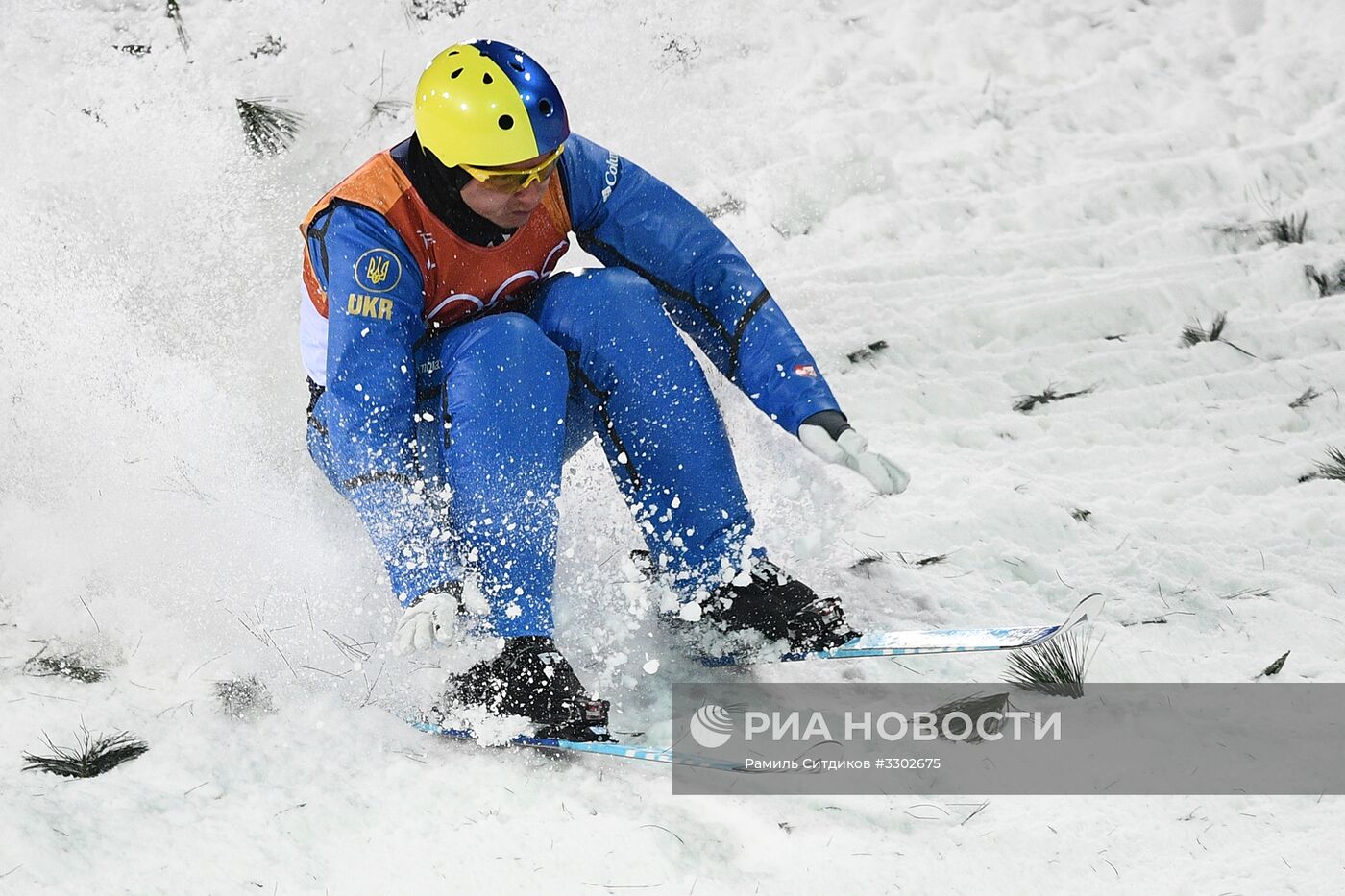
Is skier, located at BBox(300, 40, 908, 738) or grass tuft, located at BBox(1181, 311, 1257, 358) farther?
grass tuft, located at BBox(1181, 311, 1257, 358)

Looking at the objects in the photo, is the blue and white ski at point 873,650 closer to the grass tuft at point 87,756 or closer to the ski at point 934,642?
the ski at point 934,642

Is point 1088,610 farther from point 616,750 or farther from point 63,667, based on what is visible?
point 63,667

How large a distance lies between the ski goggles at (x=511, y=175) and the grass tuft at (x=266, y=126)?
8.04ft

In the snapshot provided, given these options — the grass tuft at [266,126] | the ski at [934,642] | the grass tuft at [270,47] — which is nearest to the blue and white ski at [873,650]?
the ski at [934,642]

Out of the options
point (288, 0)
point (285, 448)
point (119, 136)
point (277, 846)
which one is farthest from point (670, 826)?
point (288, 0)

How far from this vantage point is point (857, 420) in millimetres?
4051

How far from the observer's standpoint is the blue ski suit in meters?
2.72

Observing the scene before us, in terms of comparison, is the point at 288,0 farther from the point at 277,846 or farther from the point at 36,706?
the point at 277,846

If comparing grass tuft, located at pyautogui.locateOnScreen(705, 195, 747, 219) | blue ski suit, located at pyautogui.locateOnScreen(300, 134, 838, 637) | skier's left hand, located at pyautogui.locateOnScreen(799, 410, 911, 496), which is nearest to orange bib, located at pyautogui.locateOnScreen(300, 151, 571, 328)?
blue ski suit, located at pyautogui.locateOnScreen(300, 134, 838, 637)

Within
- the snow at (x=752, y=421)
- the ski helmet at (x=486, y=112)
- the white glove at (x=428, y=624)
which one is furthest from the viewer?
the ski helmet at (x=486, y=112)

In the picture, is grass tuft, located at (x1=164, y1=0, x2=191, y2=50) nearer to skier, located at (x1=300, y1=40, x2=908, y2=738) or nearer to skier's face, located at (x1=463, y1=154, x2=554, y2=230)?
skier, located at (x1=300, y1=40, x2=908, y2=738)

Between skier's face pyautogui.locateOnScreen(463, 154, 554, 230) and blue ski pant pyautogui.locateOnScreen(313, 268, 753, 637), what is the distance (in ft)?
0.71

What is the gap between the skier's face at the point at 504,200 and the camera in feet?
9.14

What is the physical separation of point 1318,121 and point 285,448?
14.3 feet
